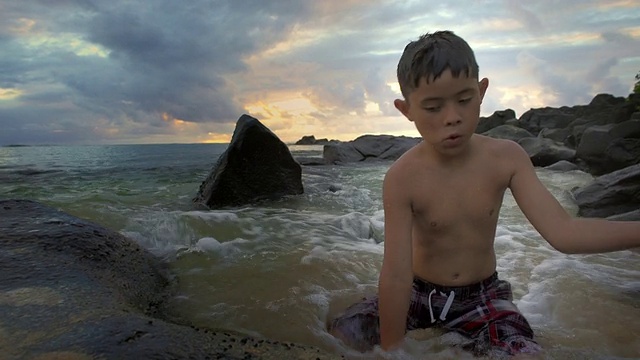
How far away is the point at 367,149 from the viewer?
23719 millimetres

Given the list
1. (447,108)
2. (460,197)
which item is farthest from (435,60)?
(460,197)

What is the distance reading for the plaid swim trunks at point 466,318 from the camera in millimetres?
2189

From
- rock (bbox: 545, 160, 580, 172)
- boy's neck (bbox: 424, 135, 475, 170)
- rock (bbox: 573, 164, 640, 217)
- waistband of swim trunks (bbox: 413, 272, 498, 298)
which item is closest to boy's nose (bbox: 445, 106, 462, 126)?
boy's neck (bbox: 424, 135, 475, 170)

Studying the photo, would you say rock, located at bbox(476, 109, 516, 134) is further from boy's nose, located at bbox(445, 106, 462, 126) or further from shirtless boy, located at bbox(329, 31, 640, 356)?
boy's nose, located at bbox(445, 106, 462, 126)

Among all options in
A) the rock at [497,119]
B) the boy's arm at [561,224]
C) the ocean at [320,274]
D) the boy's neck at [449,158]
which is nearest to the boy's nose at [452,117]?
the boy's neck at [449,158]

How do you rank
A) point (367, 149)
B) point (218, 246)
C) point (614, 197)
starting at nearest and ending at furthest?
point (218, 246)
point (614, 197)
point (367, 149)

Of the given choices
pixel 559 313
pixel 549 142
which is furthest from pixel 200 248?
pixel 549 142

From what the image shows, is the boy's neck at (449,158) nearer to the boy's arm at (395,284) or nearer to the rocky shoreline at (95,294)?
the boy's arm at (395,284)

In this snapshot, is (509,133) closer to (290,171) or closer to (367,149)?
(367,149)

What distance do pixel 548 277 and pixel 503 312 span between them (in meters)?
1.79

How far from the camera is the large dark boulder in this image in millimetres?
7855

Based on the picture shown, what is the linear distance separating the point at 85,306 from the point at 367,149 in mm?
22061

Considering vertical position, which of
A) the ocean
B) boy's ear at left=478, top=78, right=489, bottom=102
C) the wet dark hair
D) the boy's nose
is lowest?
the ocean

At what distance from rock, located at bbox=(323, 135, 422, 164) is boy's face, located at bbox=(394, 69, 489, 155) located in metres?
18.8
